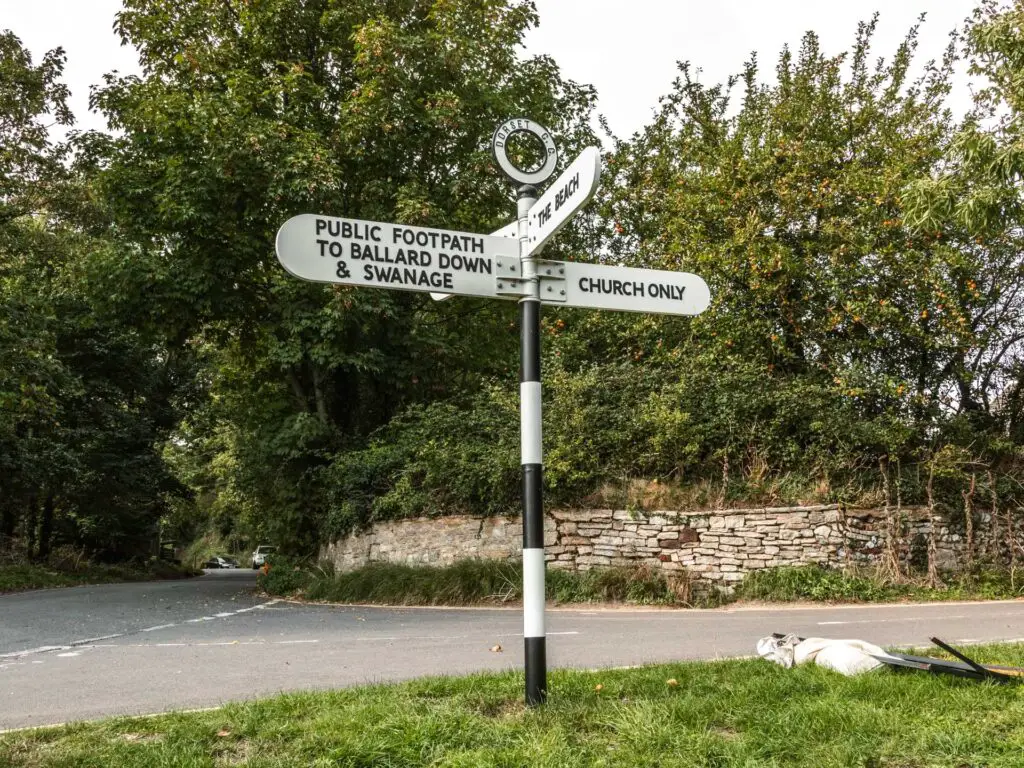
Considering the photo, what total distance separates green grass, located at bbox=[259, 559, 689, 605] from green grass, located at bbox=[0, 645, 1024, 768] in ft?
25.6

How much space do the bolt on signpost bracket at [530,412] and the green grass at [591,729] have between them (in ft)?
0.95

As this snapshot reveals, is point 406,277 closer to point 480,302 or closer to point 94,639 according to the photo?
point 94,639

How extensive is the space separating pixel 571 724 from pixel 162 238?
51.3 ft

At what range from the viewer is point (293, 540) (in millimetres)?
19203

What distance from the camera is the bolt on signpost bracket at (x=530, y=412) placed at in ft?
13.3

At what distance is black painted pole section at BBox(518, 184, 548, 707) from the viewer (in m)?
4.03

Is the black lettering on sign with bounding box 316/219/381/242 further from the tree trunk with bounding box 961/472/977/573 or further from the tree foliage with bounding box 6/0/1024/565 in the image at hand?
the tree trunk with bounding box 961/472/977/573

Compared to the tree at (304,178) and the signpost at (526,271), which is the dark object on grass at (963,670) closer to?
the signpost at (526,271)

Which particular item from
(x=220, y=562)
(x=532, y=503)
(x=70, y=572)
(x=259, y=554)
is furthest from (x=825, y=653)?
(x=220, y=562)

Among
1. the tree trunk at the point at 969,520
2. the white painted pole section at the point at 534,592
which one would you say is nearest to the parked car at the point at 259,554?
the tree trunk at the point at 969,520

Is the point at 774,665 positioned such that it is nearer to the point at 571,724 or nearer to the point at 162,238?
the point at 571,724

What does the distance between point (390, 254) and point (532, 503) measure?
146 cm

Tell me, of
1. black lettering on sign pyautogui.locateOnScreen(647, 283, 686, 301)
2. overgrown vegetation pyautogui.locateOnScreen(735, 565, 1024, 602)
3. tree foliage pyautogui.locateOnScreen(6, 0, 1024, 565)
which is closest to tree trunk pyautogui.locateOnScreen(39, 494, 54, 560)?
tree foliage pyautogui.locateOnScreen(6, 0, 1024, 565)

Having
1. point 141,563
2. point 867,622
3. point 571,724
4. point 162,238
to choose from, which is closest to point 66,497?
point 141,563
